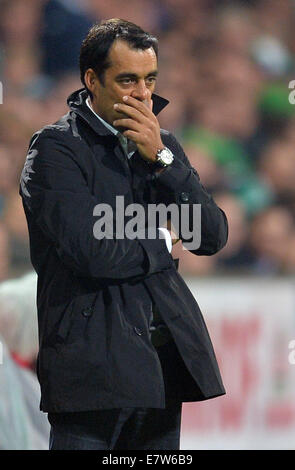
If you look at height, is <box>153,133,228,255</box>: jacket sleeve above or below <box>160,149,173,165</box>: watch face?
below

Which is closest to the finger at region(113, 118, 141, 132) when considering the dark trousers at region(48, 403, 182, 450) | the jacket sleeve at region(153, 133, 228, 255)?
the jacket sleeve at region(153, 133, 228, 255)

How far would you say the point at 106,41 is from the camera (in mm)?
1851

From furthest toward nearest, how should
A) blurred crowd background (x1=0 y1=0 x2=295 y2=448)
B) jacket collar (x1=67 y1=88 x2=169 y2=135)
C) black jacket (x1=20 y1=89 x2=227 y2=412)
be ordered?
blurred crowd background (x1=0 y1=0 x2=295 y2=448) → jacket collar (x1=67 y1=88 x2=169 y2=135) → black jacket (x1=20 y1=89 x2=227 y2=412)

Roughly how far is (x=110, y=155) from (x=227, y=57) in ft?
5.19

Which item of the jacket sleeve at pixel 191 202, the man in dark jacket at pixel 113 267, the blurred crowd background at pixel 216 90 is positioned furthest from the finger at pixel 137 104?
the blurred crowd background at pixel 216 90

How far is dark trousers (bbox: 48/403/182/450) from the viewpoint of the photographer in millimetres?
1792

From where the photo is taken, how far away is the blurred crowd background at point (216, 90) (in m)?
3.03

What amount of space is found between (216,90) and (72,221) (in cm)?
173

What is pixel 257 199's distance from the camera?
332 cm

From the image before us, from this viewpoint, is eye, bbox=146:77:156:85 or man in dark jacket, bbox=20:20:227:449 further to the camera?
eye, bbox=146:77:156:85

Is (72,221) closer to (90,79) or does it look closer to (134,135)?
(134,135)

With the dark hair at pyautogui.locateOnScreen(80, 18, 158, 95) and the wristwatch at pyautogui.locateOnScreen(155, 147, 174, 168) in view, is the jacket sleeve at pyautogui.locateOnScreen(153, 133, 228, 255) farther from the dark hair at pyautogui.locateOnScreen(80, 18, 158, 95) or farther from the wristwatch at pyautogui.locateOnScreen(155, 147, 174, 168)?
the dark hair at pyautogui.locateOnScreen(80, 18, 158, 95)

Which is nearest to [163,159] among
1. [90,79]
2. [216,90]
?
[90,79]

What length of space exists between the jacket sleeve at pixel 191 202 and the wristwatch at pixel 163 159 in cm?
1
